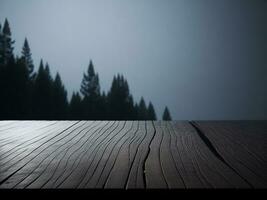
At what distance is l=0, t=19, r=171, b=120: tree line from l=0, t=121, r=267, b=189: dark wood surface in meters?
45.9

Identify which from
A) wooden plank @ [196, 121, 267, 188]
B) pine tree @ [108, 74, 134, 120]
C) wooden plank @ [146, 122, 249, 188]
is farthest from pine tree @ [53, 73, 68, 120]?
wooden plank @ [146, 122, 249, 188]

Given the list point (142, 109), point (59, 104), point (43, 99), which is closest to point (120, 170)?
point (43, 99)

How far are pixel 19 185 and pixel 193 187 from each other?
0.52 meters

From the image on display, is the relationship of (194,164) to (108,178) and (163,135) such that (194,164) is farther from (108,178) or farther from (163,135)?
(163,135)

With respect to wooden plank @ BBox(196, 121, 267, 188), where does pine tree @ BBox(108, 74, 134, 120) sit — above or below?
above

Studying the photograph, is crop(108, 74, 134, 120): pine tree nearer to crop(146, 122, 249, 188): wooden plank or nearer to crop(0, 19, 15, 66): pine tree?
crop(0, 19, 15, 66): pine tree

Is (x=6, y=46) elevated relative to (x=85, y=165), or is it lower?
elevated

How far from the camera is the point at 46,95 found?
53.5 metres

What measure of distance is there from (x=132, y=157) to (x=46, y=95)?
53.6m

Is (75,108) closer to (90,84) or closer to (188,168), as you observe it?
(90,84)

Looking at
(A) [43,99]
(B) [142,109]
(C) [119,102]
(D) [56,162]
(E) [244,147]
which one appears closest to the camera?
(D) [56,162]

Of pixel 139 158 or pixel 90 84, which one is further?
pixel 90 84

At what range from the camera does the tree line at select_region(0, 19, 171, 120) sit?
4797 cm

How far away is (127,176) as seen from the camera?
46.1 inches
